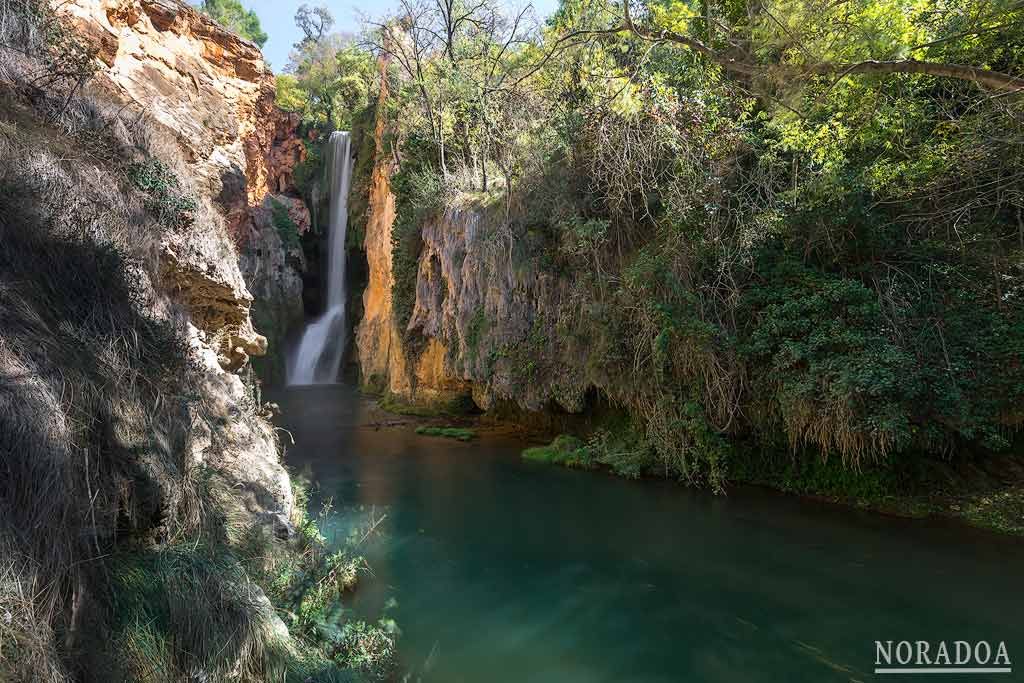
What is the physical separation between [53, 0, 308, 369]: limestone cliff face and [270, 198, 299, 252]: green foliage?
25.6 feet

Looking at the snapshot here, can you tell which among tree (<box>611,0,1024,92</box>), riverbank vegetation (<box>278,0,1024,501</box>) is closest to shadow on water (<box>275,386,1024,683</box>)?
riverbank vegetation (<box>278,0,1024,501</box>)

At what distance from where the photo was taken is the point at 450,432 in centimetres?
1304

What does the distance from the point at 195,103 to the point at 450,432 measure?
26.5 ft

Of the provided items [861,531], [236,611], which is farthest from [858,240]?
[236,611]

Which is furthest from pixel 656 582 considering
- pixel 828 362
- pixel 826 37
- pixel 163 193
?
pixel 163 193

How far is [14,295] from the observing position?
290 cm

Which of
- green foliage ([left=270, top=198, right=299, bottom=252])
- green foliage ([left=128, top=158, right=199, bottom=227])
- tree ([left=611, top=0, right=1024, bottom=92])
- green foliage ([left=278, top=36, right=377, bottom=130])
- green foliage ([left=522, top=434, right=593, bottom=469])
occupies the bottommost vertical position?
green foliage ([left=522, top=434, right=593, bottom=469])

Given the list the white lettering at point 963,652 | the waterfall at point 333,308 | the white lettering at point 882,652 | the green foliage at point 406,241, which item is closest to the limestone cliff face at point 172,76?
the green foliage at point 406,241

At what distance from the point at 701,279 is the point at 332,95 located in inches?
1014

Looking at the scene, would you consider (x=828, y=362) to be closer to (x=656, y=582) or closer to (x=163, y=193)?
(x=656, y=582)

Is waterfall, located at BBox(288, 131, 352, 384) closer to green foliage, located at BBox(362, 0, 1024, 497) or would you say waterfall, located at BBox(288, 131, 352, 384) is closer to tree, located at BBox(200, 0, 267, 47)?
green foliage, located at BBox(362, 0, 1024, 497)

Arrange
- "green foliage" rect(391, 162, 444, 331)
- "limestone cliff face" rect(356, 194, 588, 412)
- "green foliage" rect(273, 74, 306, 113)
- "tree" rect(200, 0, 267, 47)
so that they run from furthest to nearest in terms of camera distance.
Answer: "tree" rect(200, 0, 267, 47) < "green foliage" rect(273, 74, 306, 113) < "green foliage" rect(391, 162, 444, 331) < "limestone cliff face" rect(356, 194, 588, 412)

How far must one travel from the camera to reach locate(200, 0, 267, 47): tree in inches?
1441

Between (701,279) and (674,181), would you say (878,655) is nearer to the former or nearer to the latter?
(701,279)
